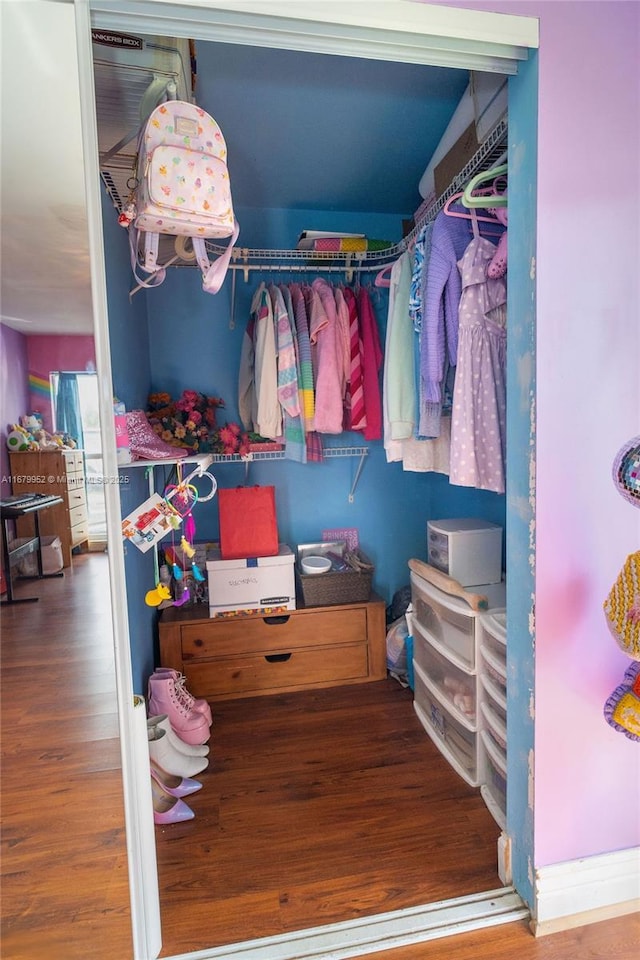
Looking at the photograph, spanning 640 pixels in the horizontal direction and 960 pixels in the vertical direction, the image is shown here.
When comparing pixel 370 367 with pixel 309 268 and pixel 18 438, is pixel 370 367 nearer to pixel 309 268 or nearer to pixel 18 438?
pixel 309 268

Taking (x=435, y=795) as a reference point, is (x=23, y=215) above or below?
above

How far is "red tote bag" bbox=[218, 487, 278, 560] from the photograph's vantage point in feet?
7.38

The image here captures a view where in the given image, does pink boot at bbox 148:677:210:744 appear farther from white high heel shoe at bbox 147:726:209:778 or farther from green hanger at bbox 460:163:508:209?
green hanger at bbox 460:163:508:209

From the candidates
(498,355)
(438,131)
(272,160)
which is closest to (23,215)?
(498,355)

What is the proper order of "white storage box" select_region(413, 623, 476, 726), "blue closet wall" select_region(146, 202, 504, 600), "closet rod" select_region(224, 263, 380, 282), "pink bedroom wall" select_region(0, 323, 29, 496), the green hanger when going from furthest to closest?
"blue closet wall" select_region(146, 202, 504, 600)
"closet rod" select_region(224, 263, 380, 282)
"white storage box" select_region(413, 623, 476, 726)
the green hanger
"pink bedroom wall" select_region(0, 323, 29, 496)

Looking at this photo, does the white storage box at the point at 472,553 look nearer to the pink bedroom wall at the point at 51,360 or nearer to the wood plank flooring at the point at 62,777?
the wood plank flooring at the point at 62,777

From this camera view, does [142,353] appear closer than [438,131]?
No

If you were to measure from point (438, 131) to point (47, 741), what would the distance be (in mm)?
2372

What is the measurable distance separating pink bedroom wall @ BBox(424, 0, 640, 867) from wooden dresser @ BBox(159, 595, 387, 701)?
117 centimetres

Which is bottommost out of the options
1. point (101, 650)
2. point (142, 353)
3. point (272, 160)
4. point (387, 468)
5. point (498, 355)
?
point (101, 650)

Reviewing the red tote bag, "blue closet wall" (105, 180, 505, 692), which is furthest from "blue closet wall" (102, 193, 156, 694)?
the red tote bag

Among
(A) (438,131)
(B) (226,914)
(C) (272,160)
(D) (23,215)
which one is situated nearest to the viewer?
(D) (23,215)

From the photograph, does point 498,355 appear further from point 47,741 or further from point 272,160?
point 47,741

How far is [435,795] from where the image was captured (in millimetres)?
1613
